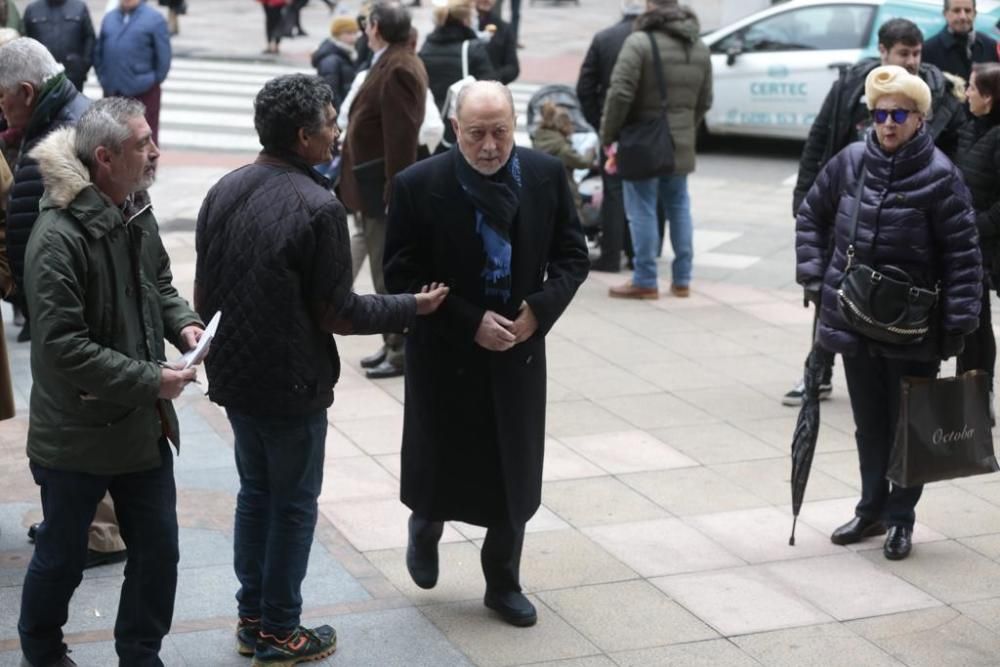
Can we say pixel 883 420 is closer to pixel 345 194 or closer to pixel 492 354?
pixel 492 354

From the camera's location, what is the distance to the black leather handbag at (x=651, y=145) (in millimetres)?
10273

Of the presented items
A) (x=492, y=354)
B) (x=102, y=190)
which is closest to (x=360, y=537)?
(x=492, y=354)

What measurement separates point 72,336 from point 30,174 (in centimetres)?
131

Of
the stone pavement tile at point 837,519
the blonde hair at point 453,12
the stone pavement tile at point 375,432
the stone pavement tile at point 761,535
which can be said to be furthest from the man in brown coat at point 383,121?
the stone pavement tile at point 837,519

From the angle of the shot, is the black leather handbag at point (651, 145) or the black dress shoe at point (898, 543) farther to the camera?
the black leather handbag at point (651, 145)

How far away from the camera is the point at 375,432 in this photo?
25.5 ft

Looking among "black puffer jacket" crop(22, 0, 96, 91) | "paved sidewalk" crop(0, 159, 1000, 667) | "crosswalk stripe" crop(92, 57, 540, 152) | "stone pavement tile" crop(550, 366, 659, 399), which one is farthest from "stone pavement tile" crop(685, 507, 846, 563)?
"crosswalk stripe" crop(92, 57, 540, 152)

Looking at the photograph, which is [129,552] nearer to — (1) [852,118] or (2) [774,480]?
(2) [774,480]

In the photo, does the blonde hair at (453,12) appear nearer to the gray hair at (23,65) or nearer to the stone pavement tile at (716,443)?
the stone pavement tile at (716,443)

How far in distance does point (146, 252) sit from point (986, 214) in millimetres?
4146

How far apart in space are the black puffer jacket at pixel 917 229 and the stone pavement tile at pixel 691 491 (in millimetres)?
987

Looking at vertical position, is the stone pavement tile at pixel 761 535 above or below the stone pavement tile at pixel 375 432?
above

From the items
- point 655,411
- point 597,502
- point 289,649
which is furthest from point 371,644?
point 655,411

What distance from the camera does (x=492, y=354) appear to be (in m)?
5.32
